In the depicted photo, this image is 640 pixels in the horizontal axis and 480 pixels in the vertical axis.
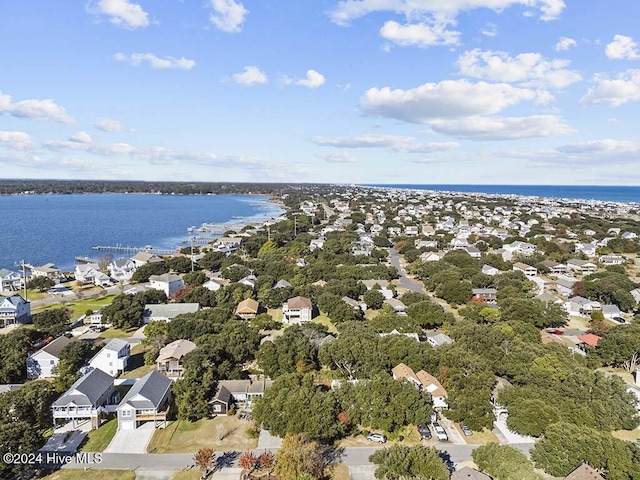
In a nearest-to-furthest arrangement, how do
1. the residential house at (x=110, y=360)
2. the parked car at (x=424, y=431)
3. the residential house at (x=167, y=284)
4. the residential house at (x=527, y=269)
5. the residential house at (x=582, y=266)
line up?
the parked car at (x=424, y=431) < the residential house at (x=110, y=360) < the residential house at (x=167, y=284) < the residential house at (x=527, y=269) < the residential house at (x=582, y=266)

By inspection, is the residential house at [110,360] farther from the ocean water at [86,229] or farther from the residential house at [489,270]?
the residential house at [489,270]

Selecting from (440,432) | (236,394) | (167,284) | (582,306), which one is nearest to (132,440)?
(236,394)

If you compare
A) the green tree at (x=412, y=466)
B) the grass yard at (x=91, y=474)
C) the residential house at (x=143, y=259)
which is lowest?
the grass yard at (x=91, y=474)

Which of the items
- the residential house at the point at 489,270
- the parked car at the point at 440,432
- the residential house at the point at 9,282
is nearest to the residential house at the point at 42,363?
the parked car at the point at 440,432

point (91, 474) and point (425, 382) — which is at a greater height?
point (425, 382)

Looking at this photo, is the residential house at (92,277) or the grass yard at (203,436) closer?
the grass yard at (203,436)

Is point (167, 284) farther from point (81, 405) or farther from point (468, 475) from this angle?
point (468, 475)

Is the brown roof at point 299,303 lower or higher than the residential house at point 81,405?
higher

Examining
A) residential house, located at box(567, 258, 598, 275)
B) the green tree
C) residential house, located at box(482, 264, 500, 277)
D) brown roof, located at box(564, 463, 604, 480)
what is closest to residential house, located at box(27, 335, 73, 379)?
the green tree
